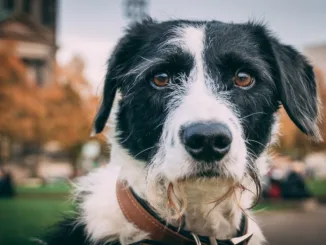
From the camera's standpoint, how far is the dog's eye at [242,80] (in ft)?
9.69

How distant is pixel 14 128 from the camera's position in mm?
22984

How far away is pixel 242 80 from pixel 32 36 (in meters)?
46.6

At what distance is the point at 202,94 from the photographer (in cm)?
275

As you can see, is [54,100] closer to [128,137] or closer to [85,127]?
[85,127]

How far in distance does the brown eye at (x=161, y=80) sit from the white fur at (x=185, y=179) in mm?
105

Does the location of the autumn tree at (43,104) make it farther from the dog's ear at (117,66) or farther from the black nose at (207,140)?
the black nose at (207,140)

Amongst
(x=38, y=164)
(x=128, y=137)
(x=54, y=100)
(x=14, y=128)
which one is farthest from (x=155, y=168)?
(x=38, y=164)

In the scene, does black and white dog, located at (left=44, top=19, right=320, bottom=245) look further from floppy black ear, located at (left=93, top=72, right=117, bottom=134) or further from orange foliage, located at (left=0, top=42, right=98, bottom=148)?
orange foliage, located at (left=0, top=42, right=98, bottom=148)

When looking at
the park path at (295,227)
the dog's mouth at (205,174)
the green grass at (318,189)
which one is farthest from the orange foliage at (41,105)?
the dog's mouth at (205,174)

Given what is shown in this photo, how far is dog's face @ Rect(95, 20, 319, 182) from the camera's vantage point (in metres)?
2.48

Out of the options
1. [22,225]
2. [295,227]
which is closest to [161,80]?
[22,225]

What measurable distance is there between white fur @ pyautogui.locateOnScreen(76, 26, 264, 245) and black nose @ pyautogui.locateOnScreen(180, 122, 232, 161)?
4cm

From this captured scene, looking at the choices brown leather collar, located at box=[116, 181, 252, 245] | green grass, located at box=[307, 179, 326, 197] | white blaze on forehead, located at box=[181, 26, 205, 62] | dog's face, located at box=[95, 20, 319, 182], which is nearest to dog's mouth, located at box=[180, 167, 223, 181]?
dog's face, located at box=[95, 20, 319, 182]

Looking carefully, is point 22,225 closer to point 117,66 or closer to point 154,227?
point 117,66
